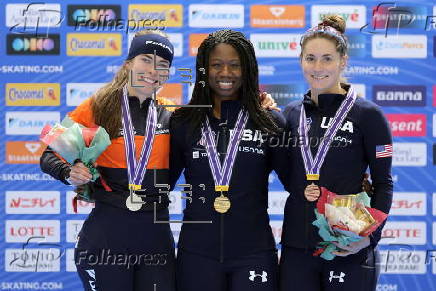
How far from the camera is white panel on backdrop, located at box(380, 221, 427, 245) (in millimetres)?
5137

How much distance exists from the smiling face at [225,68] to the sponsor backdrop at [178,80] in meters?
2.15

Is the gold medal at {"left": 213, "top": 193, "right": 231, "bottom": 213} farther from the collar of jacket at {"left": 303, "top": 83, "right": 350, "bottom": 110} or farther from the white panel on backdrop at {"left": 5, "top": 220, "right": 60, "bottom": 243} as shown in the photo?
the white panel on backdrop at {"left": 5, "top": 220, "right": 60, "bottom": 243}

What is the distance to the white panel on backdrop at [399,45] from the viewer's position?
16.7 feet

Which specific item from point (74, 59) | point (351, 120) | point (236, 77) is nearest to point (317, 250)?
point (351, 120)

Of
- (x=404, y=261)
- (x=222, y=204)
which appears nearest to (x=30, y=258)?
(x=222, y=204)

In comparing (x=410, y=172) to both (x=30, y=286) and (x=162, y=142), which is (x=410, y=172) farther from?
(x=30, y=286)

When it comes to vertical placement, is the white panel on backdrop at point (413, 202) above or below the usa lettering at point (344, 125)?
below

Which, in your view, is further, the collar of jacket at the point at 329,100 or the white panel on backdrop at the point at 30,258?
the white panel on backdrop at the point at 30,258

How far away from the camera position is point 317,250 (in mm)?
2840

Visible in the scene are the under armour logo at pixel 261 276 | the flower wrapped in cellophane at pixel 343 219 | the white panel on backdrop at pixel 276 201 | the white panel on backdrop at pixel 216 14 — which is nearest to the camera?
the flower wrapped in cellophane at pixel 343 219

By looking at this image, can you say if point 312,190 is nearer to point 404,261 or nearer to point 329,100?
point 329,100

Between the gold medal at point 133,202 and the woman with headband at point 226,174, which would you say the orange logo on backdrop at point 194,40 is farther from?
the gold medal at point 133,202

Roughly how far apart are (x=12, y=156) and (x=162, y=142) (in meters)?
2.52

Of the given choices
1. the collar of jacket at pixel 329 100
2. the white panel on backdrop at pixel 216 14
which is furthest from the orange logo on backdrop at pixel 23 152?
the collar of jacket at pixel 329 100
